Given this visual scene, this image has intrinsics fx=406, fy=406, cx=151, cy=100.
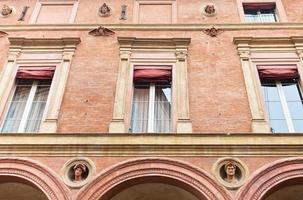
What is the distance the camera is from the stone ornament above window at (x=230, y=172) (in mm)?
9327

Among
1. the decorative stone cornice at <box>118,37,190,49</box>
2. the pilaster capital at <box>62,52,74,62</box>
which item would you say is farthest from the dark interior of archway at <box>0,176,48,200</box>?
the decorative stone cornice at <box>118,37,190,49</box>

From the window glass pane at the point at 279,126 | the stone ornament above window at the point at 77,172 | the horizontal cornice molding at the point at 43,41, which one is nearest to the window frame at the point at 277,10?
the window glass pane at the point at 279,126

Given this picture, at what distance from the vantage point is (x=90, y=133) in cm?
1039

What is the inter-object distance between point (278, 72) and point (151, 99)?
3.91 metres

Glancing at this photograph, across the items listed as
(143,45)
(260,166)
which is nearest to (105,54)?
(143,45)

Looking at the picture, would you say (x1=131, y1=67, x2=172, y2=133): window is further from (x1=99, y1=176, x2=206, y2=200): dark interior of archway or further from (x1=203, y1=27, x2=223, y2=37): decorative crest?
(x1=203, y1=27, x2=223, y2=37): decorative crest

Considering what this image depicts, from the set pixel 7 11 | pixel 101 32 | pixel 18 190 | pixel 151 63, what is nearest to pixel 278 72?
pixel 151 63

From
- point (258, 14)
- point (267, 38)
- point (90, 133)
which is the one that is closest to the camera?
point (90, 133)

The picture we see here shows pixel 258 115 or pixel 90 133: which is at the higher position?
pixel 258 115

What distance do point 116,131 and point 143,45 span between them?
368 centimetres

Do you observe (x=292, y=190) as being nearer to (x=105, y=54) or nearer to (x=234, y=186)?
(x=234, y=186)

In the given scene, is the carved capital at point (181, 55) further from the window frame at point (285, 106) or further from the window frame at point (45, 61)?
the window frame at point (45, 61)

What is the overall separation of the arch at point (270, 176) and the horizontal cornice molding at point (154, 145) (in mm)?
318

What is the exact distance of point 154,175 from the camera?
939cm
